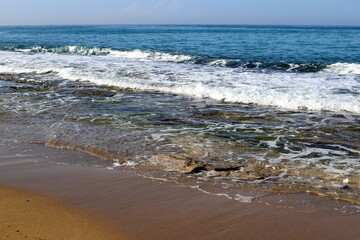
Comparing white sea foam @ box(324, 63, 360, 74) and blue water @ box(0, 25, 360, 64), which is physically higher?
blue water @ box(0, 25, 360, 64)

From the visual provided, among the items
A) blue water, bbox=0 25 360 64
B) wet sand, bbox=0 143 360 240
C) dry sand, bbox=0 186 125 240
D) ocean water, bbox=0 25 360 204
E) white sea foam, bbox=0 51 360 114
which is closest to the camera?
dry sand, bbox=0 186 125 240

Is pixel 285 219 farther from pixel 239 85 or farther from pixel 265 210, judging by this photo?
pixel 239 85

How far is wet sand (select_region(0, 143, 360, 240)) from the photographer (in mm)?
3482

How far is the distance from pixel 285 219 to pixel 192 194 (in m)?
1.06

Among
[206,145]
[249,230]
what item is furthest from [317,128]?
[249,230]

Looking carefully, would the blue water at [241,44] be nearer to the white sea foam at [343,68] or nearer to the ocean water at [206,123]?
the white sea foam at [343,68]

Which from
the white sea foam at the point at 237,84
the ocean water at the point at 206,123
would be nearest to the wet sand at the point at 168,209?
the ocean water at the point at 206,123

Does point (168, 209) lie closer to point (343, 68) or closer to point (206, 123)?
point (206, 123)

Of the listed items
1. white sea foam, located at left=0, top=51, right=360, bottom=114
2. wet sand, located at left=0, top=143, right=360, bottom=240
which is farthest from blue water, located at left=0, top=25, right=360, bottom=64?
wet sand, located at left=0, top=143, right=360, bottom=240

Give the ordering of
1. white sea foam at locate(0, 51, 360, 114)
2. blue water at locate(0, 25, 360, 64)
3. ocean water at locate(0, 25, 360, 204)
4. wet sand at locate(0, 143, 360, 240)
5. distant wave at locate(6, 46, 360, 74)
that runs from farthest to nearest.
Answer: blue water at locate(0, 25, 360, 64) < distant wave at locate(6, 46, 360, 74) < white sea foam at locate(0, 51, 360, 114) < ocean water at locate(0, 25, 360, 204) < wet sand at locate(0, 143, 360, 240)

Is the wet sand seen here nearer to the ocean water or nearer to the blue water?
the ocean water

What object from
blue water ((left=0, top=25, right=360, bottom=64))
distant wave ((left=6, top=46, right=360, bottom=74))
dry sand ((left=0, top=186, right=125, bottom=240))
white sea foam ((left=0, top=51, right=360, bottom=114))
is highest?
blue water ((left=0, top=25, right=360, bottom=64))

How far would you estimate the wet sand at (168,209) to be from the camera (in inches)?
137

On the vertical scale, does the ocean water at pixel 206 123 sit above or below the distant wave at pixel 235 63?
below
